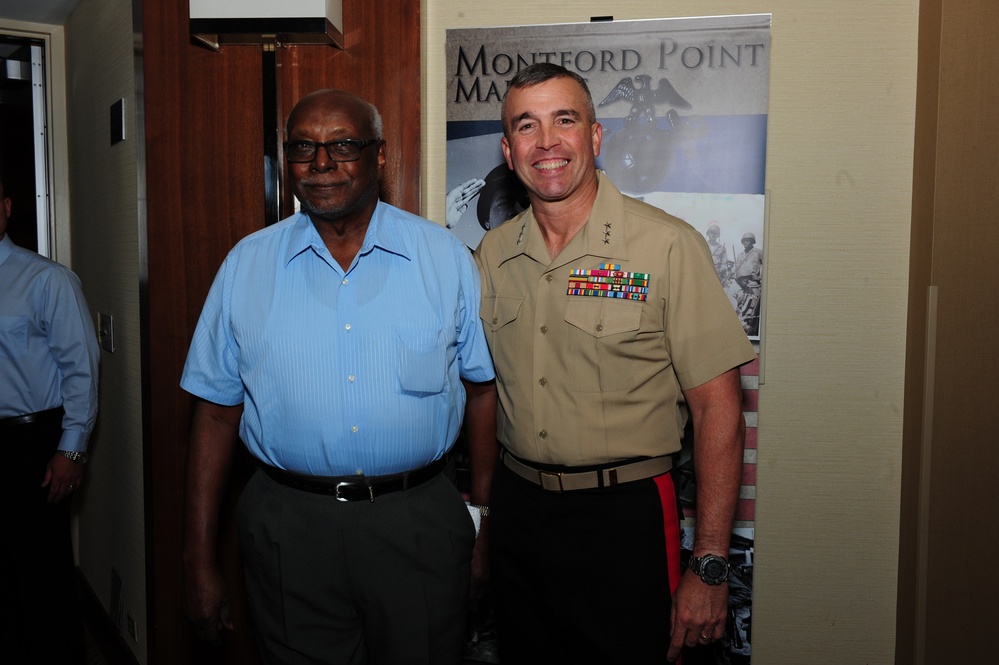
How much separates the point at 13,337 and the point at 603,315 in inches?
83.3

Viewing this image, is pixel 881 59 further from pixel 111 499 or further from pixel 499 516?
pixel 111 499

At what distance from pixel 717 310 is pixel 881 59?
1.09 metres

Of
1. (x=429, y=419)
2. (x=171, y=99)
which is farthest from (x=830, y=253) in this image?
(x=171, y=99)

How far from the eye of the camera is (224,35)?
6.73ft

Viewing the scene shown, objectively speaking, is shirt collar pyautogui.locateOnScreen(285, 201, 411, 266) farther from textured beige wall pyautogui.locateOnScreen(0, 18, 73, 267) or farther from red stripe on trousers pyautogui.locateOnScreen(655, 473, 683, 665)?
textured beige wall pyautogui.locateOnScreen(0, 18, 73, 267)

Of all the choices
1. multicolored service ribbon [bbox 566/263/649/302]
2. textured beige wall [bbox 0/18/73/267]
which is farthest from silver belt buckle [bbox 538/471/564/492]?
textured beige wall [bbox 0/18/73/267]

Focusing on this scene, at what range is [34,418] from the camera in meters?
2.60

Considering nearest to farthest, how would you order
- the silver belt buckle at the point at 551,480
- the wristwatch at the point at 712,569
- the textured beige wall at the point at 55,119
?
1. the wristwatch at the point at 712,569
2. the silver belt buckle at the point at 551,480
3. the textured beige wall at the point at 55,119

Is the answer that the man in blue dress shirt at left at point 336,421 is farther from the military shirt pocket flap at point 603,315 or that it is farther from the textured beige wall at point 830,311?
the textured beige wall at point 830,311

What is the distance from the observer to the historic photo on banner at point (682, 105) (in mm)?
2139

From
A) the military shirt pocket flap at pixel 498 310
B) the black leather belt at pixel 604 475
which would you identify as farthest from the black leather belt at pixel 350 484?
the military shirt pocket flap at pixel 498 310

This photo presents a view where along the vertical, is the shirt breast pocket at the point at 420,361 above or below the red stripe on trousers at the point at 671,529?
above

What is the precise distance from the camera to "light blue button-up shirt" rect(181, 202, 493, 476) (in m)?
1.60

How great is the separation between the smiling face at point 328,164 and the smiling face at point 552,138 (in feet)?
1.18
